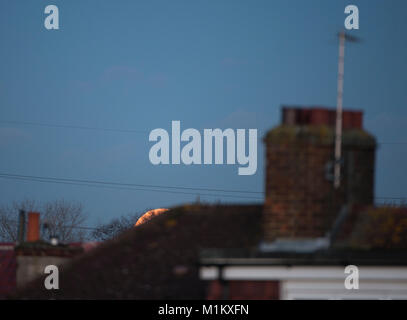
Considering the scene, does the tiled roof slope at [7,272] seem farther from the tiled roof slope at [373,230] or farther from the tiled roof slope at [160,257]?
the tiled roof slope at [373,230]

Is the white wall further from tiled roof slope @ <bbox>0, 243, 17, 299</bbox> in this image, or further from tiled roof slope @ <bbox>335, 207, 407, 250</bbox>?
tiled roof slope @ <bbox>0, 243, 17, 299</bbox>

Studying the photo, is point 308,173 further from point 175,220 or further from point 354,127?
point 175,220

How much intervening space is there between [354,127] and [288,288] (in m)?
4.03

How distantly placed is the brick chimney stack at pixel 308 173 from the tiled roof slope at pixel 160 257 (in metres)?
0.91

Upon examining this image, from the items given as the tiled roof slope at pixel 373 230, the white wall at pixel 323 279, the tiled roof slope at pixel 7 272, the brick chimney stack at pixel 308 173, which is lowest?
the tiled roof slope at pixel 7 272

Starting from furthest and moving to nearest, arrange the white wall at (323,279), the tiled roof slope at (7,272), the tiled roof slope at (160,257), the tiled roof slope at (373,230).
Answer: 1. the tiled roof slope at (7,272)
2. the tiled roof slope at (160,257)
3. the tiled roof slope at (373,230)
4. the white wall at (323,279)

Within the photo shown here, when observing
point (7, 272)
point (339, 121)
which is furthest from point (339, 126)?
point (7, 272)

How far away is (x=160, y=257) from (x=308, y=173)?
370 centimetres

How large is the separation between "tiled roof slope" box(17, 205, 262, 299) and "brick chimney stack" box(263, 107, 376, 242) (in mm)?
909

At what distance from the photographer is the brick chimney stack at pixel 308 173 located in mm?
12898

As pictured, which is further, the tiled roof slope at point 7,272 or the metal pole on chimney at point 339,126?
the tiled roof slope at point 7,272

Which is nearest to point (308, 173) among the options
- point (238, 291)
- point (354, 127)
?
point (354, 127)

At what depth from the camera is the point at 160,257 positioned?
1474 cm

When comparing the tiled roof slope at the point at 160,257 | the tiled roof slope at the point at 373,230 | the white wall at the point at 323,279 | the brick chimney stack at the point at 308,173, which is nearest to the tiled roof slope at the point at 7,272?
the tiled roof slope at the point at 160,257
